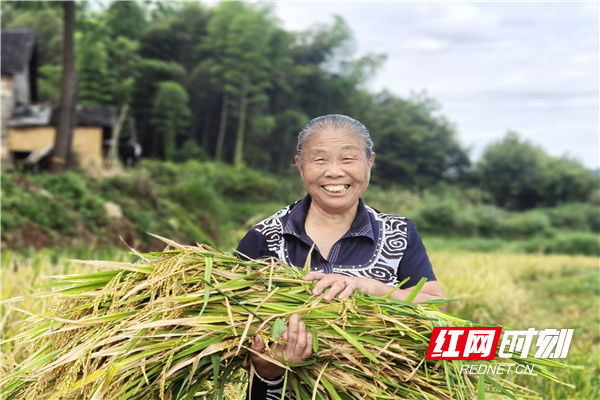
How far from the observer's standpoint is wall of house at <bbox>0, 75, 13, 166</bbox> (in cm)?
1464

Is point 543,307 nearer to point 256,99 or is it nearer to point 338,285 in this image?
point 338,285

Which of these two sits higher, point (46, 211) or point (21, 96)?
point (21, 96)

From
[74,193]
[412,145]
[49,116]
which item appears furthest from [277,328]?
[412,145]

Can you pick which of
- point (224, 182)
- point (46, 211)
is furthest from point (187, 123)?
point (46, 211)

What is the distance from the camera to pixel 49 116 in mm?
17172

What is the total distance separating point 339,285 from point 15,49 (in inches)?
738

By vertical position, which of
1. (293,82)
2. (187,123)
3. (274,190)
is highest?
(293,82)

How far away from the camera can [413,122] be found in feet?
130

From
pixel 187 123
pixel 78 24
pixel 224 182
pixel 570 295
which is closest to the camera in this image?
pixel 570 295

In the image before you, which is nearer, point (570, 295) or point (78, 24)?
point (570, 295)

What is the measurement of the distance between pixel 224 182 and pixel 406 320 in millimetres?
A: 25697

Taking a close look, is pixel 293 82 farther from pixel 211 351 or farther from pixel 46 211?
pixel 211 351

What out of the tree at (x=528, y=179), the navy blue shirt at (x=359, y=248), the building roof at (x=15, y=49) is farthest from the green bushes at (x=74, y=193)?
the tree at (x=528, y=179)

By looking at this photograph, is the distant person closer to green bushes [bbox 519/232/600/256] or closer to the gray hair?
green bushes [bbox 519/232/600/256]
